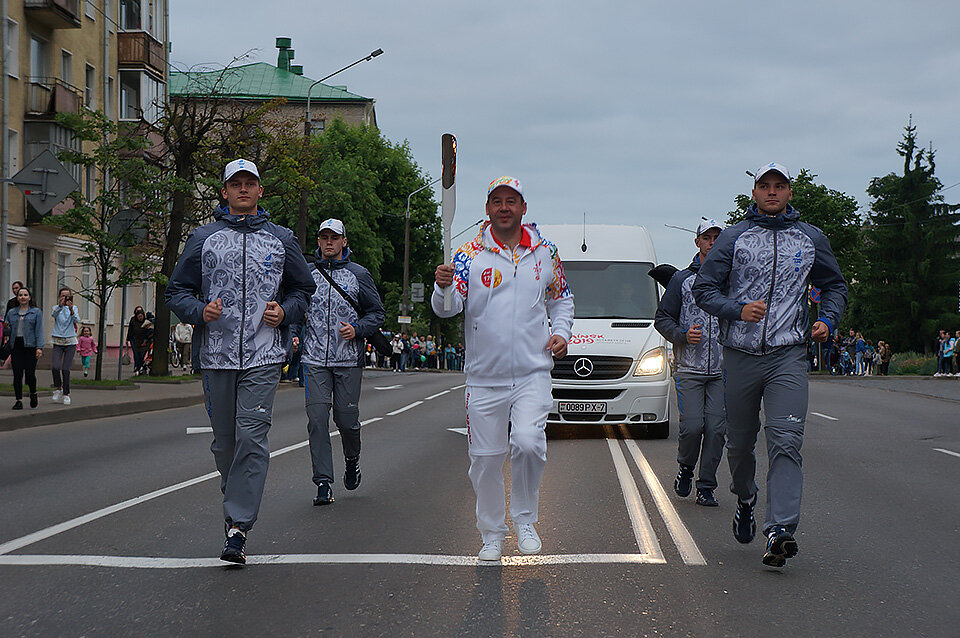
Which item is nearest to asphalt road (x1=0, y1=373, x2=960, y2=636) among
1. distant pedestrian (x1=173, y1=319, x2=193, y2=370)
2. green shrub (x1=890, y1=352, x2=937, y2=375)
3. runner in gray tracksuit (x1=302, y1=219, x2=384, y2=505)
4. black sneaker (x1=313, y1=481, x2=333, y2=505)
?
black sneaker (x1=313, y1=481, x2=333, y2=505)

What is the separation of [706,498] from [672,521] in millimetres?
879

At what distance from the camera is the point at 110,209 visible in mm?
24984

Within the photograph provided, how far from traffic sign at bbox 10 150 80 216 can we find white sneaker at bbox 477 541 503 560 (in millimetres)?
13192

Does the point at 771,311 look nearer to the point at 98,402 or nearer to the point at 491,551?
the point at 491,551

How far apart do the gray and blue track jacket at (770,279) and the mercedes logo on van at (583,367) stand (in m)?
7.15

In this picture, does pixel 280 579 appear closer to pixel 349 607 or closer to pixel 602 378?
pixel 349 607

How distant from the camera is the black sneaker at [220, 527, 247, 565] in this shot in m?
5.98

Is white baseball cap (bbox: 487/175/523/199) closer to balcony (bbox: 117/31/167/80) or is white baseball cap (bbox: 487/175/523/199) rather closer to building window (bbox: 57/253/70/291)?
building window (bbox: 57/253/70/291)

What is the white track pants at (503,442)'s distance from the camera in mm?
6047

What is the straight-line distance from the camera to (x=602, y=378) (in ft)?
44.7

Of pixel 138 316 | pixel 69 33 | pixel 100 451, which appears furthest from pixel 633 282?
pixel 69 33

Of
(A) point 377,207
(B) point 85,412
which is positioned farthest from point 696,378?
(A) point 377,207

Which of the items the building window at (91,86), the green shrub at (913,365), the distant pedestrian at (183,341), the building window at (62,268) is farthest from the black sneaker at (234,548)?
the green shrub at (913,365)

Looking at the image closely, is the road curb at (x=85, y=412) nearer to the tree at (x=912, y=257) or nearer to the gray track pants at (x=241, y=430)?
the gray track pants at (x=241, y=430)
